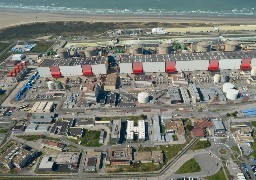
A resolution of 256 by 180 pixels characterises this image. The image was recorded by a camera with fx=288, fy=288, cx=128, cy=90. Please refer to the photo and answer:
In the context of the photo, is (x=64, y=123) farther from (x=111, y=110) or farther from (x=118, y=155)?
(x=118, y=155)

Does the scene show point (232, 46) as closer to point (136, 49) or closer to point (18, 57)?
point (136, 49)

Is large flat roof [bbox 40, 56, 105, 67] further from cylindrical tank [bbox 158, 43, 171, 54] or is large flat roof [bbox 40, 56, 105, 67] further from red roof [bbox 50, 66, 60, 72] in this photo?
cylindrical tank [bbox 158, 43, 171, 54]

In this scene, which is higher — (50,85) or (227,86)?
(227,86)

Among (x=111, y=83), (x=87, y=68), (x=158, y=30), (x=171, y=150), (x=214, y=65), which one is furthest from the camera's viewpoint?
(x=158, y=30)

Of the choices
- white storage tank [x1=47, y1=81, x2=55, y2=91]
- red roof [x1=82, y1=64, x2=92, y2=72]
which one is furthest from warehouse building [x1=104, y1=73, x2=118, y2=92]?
white storage tank [x1=47, y1=81, x2=55, y2=91]

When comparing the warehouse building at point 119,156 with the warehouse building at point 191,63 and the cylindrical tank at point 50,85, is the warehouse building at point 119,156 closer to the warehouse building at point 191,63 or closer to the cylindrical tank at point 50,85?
the cylindrical tank at point 50,85

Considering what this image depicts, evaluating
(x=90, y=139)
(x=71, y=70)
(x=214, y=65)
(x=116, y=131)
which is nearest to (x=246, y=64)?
(x=214, y=65)
